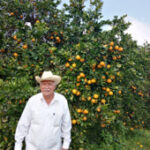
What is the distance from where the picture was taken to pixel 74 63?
12.6 ft

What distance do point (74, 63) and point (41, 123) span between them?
67.6 inches

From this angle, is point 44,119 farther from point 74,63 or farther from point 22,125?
point 74,63

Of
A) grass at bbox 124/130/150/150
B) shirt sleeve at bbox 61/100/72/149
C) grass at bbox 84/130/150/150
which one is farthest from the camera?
grass at bbox 124/130/150/150

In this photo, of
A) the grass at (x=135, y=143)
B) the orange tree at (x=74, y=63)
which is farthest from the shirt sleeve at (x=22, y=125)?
the grass at (x=135, y=143)

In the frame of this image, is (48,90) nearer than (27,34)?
Yes

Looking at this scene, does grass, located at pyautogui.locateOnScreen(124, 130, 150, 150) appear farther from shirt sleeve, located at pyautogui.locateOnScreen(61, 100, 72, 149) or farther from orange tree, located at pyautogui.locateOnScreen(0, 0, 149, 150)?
shirt sleeve, located at pyautogui.locateOnScreen(61, 100, 72, 149)

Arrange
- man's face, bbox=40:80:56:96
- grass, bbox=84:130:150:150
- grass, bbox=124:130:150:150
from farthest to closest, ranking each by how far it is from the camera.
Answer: grass, bbox=124:130:150:150
grass, bbox=84:130:150:150
man's face, bbox=40:80:56:96

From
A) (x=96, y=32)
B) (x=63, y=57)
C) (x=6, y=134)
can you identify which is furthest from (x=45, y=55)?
(x=6, y=134)

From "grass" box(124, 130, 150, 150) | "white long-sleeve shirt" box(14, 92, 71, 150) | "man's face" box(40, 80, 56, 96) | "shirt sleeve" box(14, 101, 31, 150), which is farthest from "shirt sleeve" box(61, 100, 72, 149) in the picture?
"grass" box(124, 130, 150, 150)

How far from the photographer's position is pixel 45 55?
15.2 ft

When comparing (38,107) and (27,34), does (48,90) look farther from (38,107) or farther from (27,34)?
(27,34)

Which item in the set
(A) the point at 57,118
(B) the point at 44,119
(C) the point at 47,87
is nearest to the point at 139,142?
(A) the point at 57,118

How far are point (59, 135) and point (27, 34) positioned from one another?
2905mm

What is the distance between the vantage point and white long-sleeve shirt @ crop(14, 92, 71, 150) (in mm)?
2406
